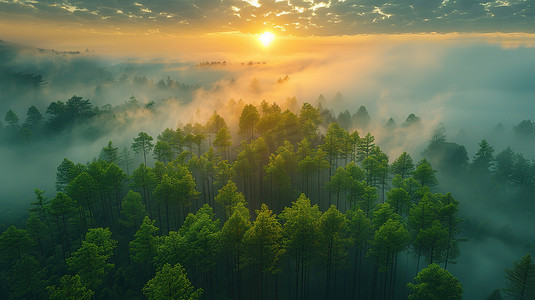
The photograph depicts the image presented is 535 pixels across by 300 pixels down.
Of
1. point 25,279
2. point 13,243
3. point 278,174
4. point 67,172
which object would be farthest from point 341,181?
point 67,172

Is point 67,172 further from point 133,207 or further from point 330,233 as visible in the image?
point 330,233

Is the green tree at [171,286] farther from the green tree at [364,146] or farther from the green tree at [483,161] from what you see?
the green tree at [483,161]

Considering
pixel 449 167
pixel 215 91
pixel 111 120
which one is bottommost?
pixel 449 167

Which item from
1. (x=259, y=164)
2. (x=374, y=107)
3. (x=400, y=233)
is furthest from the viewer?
(x=374, y=107)

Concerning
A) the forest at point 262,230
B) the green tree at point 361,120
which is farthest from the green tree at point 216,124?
the green tree at point 361,120

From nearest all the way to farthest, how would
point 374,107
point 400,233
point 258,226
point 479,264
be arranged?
point 258,226, point 400,233, point 479,264, point 374,107

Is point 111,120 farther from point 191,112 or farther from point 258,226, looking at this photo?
point 258,226

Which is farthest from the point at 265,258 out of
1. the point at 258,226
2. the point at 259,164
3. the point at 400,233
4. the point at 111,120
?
the point at 111,120

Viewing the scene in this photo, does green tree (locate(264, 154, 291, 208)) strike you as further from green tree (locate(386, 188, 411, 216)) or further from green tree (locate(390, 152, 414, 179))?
green tree (locate(390, 152, 414, 179))
